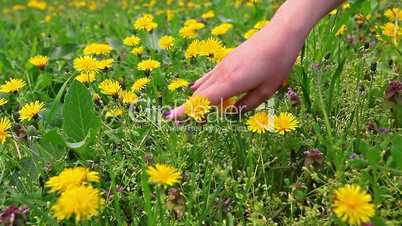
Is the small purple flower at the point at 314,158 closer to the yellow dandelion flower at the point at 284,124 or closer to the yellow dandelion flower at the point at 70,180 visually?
the yellow dandelion flower at the point at 284,124

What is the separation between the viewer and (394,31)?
5.37 ft

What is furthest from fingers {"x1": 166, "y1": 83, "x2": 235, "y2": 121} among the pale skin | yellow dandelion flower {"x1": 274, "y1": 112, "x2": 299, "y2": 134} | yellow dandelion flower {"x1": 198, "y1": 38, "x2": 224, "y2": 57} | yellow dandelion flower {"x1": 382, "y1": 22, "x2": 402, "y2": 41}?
yellow dandelion flower {"x1": 382, "y1": 22, "x2": 402, "y2": 41}

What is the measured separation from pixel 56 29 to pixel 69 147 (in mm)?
2204

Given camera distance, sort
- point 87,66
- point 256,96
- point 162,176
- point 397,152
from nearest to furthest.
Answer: point 162,176 < point 397,152 < point 256,96 < point 87,66

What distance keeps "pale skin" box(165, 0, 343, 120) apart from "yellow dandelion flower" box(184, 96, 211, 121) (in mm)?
21

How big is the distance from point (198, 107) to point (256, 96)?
0.44 feet

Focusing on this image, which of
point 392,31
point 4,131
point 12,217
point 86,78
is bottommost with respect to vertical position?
point 12,217

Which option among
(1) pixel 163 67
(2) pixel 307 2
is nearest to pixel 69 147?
(2) pixel 307 2

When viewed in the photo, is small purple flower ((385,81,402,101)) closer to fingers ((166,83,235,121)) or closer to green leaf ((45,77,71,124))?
fingers ((166,83,235,121))

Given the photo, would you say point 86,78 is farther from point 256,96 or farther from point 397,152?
point 397,152

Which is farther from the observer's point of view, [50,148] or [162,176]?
[50,148]

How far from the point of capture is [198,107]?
119 cm

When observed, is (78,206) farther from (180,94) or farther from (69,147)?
(180,94)

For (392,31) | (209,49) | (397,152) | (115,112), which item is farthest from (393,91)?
(115,112)
